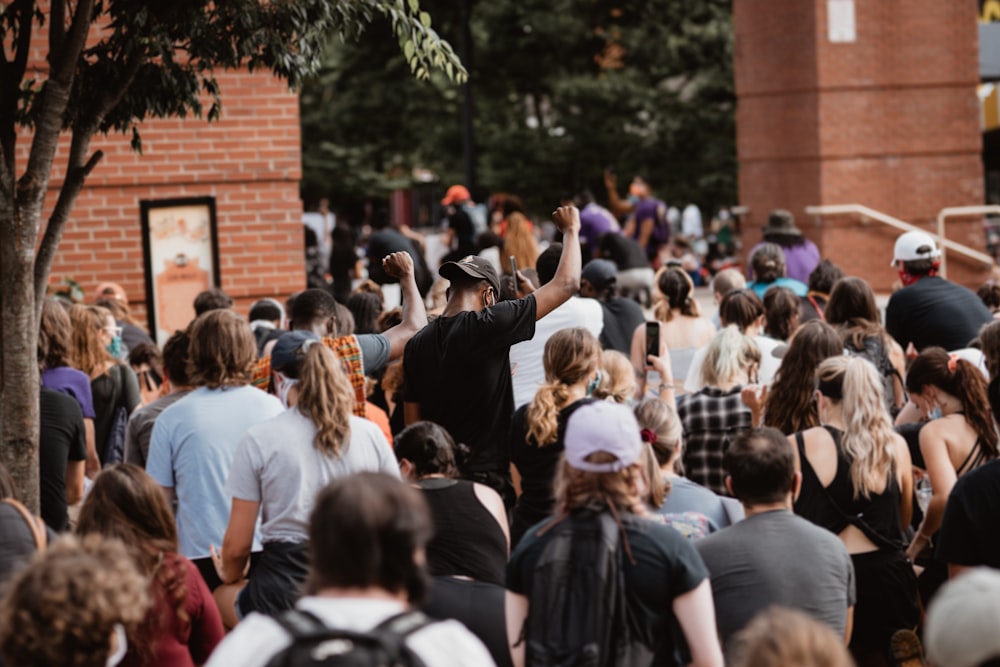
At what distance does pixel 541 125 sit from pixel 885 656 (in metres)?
23.3

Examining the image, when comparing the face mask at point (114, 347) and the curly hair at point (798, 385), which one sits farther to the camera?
the face mask at point (114, 347)

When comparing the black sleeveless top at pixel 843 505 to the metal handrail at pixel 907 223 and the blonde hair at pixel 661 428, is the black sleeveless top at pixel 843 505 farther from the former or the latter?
the metal handrail at pixel 907 223

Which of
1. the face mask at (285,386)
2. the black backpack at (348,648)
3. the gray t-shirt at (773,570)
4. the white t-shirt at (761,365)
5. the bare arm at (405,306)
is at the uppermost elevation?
the bare arm at (405,306)

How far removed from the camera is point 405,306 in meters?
6.93

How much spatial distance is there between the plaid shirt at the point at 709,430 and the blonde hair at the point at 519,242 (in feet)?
24.4

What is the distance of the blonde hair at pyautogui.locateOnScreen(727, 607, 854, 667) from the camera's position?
3027mm

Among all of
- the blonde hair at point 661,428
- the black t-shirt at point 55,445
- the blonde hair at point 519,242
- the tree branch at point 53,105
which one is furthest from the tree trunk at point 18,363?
the blonde hair at point 519,242

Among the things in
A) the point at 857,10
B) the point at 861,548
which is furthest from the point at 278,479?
the point at 857,10

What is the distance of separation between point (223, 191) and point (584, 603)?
28.6ft

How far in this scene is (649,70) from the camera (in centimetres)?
2812

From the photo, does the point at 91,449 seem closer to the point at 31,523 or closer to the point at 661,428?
the point at 31,523

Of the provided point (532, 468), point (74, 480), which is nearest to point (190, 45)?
point (74, 480)

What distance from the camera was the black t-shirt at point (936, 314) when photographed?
8.80 meters

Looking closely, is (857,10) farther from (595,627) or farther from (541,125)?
(595,627)
